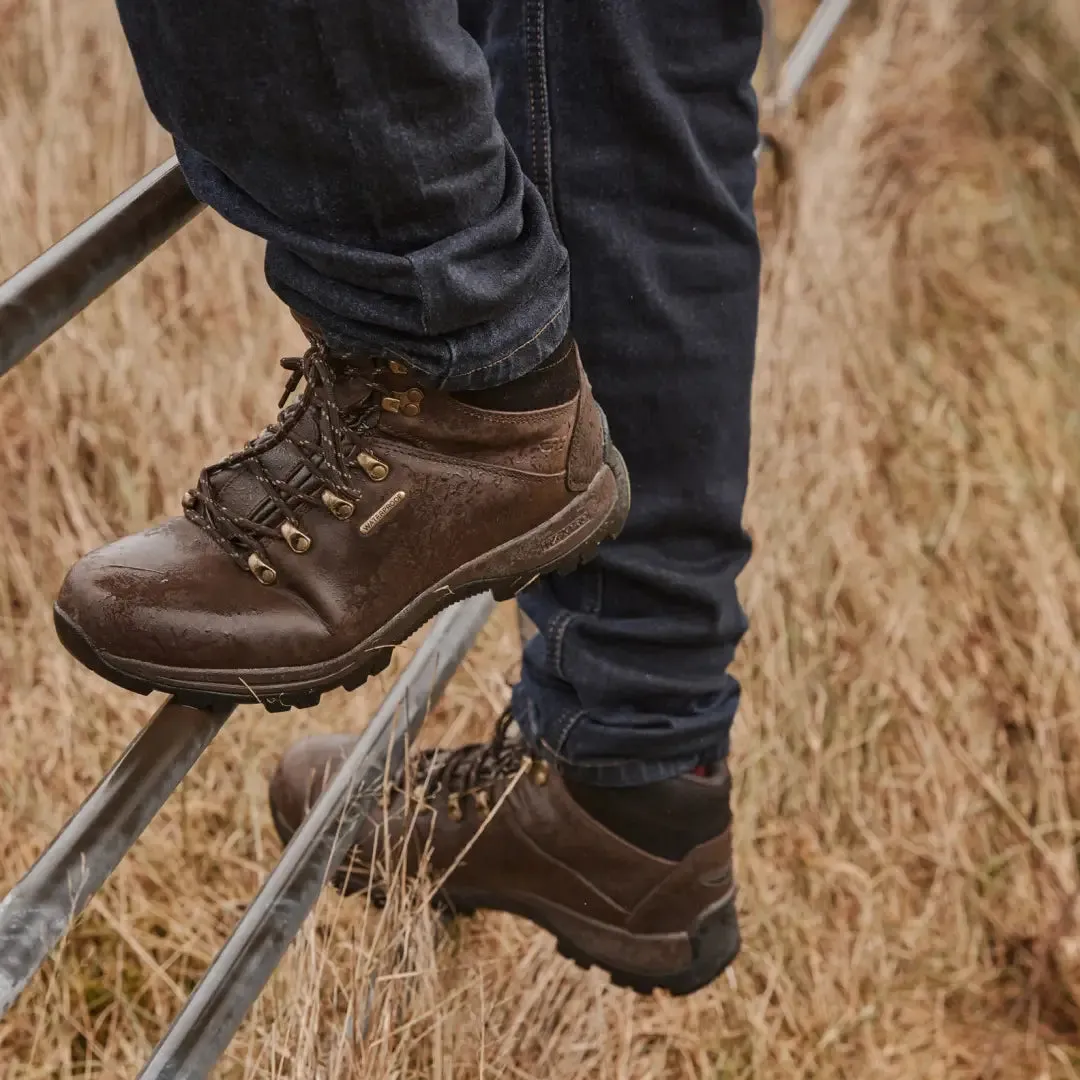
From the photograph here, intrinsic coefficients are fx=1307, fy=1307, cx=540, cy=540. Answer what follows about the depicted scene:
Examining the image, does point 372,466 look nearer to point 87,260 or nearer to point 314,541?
point 314,541

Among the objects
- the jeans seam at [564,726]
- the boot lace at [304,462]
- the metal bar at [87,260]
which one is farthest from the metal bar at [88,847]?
the jeans seam at [564,726]

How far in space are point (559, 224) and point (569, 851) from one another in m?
0.51

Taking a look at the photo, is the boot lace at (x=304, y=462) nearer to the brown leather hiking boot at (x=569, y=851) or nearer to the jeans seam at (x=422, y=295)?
the jeans seam at (x=422, y=295)

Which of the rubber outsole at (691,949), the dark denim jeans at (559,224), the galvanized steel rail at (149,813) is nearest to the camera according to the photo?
the dark denim jeans at (559,224)

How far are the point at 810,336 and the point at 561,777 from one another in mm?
1414

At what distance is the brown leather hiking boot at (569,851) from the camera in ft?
3.46

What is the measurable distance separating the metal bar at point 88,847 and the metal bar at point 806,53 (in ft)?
5.04

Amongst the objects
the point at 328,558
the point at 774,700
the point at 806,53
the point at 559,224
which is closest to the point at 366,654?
the point at 328,558

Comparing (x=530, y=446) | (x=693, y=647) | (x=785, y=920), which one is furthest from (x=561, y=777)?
(x=785, y=920)

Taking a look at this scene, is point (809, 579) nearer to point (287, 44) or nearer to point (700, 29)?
point (700, 29)

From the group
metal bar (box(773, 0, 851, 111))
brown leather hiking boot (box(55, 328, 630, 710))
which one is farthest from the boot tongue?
metal bar (box(773, 0, 851, 111))

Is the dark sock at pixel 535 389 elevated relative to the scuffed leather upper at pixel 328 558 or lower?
elevated

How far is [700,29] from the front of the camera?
0.83m

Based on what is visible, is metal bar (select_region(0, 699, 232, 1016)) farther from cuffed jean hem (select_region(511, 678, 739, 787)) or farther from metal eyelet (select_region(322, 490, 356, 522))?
cuffed jean hem (select_region(511, 678, 739, 787))
